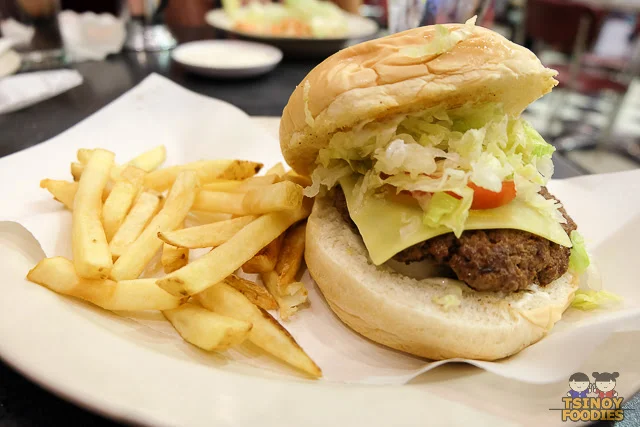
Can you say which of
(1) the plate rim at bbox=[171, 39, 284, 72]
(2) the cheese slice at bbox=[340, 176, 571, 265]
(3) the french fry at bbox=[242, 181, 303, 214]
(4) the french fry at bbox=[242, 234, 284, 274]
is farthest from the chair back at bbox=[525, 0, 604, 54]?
(4) the french fry at bbox=[242, 234, 284, 274]

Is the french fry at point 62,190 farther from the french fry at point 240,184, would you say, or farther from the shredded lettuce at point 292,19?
the shredded lettuce at point 292,19

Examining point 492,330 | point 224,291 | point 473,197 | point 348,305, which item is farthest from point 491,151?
point 224,291

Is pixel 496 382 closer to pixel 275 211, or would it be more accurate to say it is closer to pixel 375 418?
pixel 375 418

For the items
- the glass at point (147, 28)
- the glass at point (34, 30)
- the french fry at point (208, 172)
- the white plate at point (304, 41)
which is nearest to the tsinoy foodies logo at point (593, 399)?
the french fry at point (208, 172)

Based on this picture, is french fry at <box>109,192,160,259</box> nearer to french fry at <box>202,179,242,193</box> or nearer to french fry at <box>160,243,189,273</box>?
french fry at <box>160,243,189,273</box>

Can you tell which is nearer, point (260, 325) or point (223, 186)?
point (260, 325)

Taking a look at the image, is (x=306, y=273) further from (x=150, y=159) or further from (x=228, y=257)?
(x=150, y=159)

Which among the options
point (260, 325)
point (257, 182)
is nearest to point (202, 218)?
point (257, 182)
